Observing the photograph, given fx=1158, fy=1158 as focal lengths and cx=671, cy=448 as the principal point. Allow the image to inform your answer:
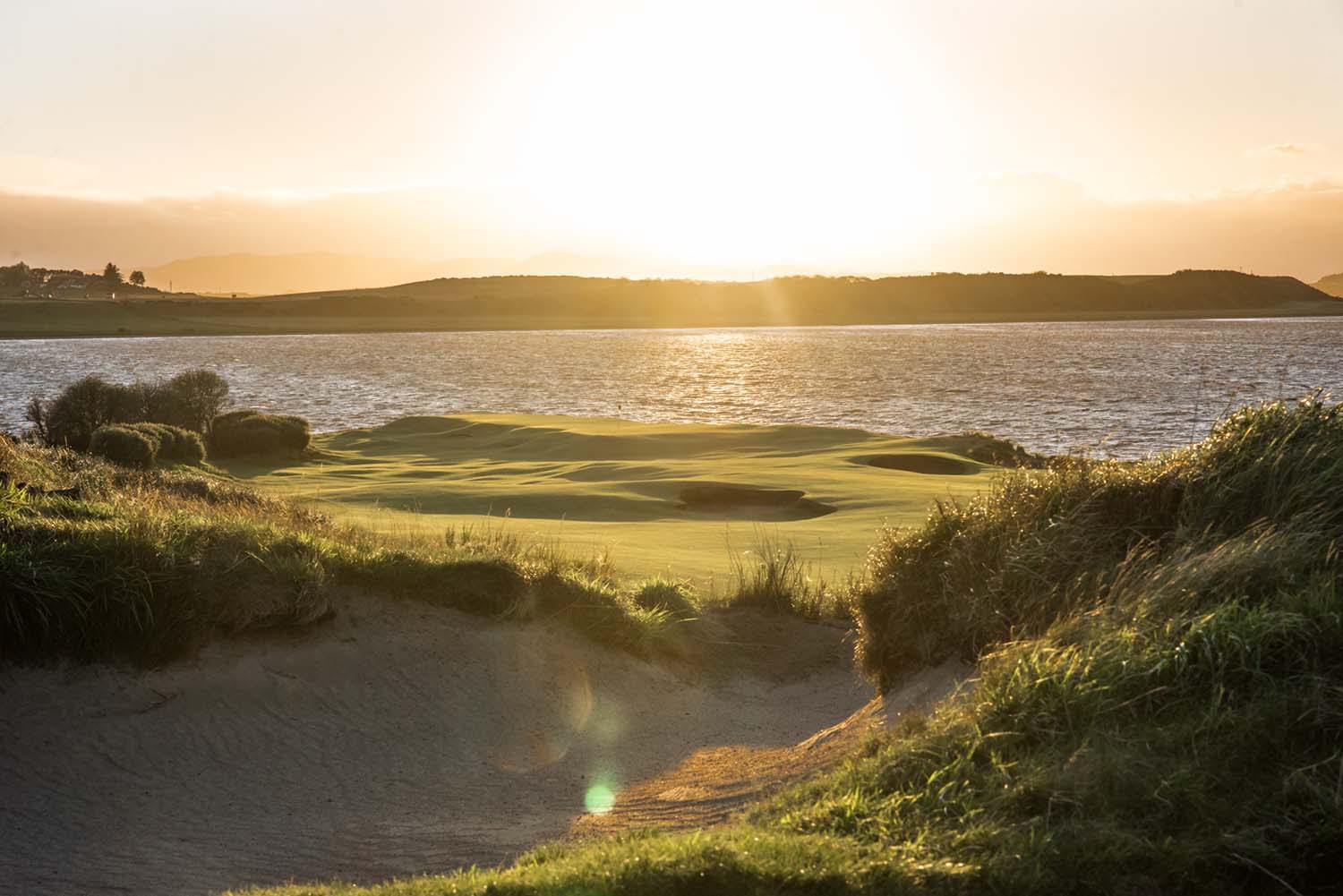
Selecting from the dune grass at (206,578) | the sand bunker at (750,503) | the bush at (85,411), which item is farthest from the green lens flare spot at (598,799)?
the bush at (85,411)

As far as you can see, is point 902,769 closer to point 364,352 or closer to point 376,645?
point 376,645

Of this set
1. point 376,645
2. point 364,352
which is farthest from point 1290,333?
point 376,645

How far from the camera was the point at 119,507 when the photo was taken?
37.3 feet

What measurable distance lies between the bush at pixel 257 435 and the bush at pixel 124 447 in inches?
318

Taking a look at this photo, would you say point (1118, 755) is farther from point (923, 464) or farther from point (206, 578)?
point (923, 464)

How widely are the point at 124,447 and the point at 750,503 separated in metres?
14.7

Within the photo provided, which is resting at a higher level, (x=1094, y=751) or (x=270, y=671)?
(x=1094, y=751)

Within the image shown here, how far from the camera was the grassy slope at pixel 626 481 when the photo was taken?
20594mm

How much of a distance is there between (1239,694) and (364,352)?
13759 centimetres

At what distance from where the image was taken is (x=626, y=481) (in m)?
31.5

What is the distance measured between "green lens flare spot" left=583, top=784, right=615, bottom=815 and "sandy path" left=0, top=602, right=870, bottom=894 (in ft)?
0.32

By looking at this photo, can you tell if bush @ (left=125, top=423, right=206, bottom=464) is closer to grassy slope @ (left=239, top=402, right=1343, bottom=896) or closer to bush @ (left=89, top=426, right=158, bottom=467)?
bush @ (left=89, top=426, right=158, bottom=467)

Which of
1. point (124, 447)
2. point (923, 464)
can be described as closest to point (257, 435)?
point (124, 447)

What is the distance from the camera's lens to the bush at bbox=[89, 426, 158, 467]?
1046 inches
